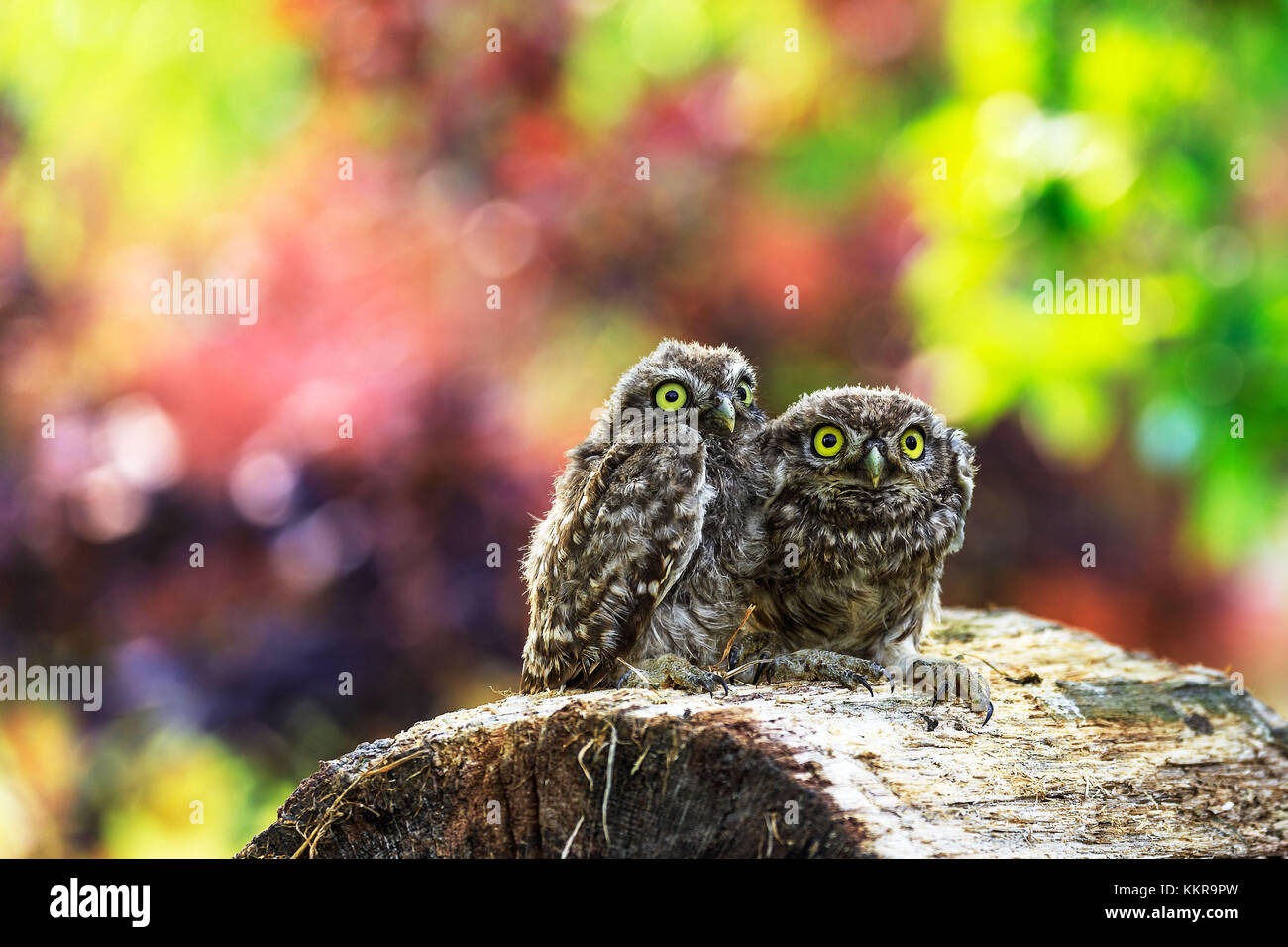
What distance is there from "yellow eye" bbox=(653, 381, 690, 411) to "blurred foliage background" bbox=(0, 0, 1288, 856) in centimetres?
52

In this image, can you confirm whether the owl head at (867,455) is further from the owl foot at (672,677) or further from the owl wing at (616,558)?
the owl foot at (672,677)

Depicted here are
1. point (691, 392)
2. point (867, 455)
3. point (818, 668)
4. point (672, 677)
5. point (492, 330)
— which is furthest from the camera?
point (492, 330)

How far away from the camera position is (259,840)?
94.5 inches

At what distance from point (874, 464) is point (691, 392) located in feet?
1.70

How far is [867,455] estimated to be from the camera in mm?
2840

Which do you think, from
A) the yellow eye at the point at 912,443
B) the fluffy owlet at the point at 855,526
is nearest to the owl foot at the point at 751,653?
the fluffy owlet at the point at 855,526

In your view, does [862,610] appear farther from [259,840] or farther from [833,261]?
[833,261]

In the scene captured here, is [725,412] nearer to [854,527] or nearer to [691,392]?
[691,392]

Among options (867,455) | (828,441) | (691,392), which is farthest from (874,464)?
(691,392)

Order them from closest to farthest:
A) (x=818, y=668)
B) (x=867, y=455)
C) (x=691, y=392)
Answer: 1. (x=818, y=668)
2. (x=867, y=455)
3. (x=691, y=392)

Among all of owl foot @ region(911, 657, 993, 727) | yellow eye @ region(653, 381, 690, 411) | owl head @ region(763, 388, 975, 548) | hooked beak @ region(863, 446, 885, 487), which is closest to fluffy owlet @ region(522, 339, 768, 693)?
yellow eye @ region(653, 381, 690, 411)

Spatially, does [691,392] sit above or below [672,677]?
above
